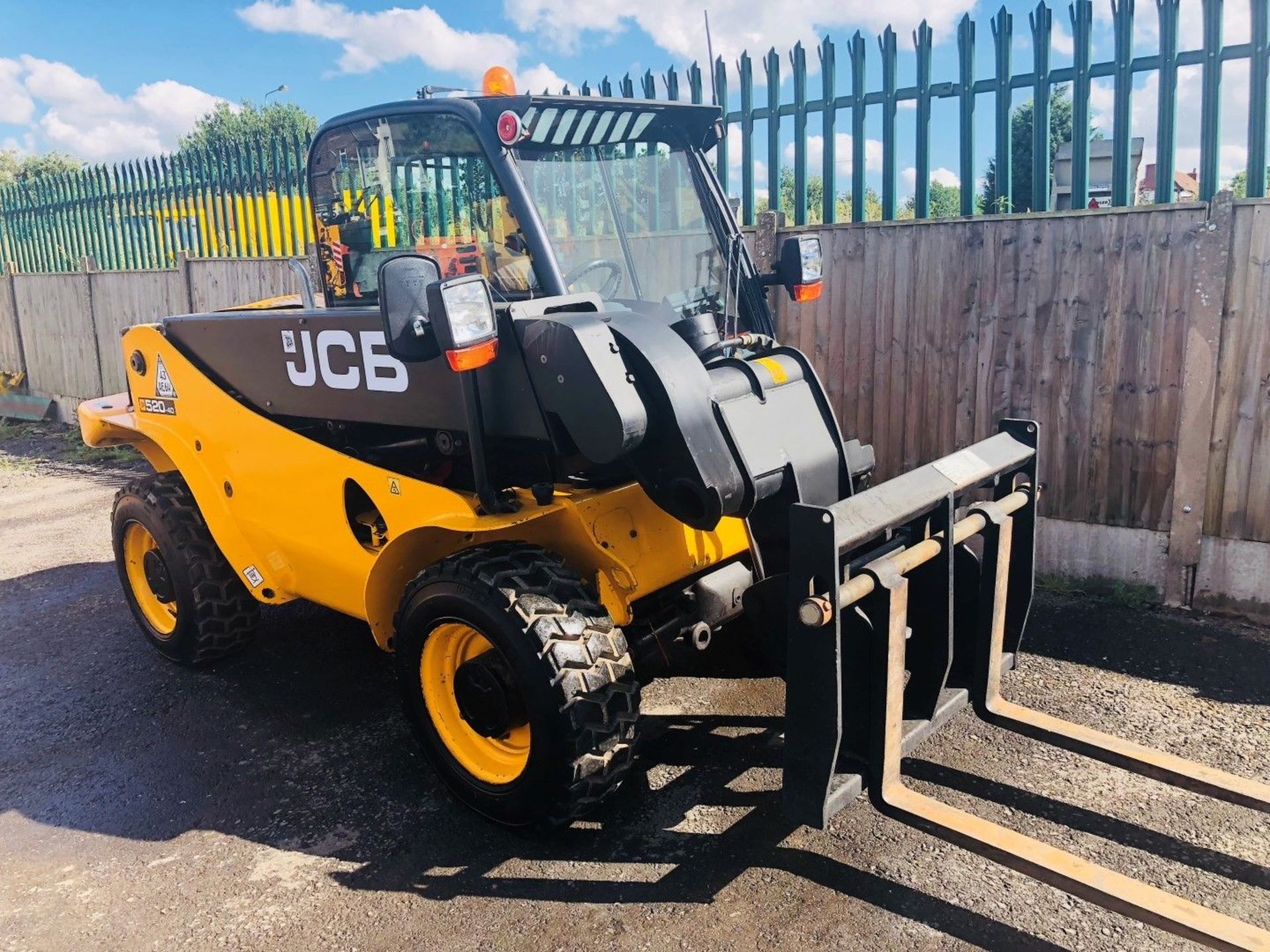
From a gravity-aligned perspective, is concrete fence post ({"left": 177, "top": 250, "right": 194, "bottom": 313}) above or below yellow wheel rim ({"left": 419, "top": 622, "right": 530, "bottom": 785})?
above

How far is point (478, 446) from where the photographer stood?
337cm

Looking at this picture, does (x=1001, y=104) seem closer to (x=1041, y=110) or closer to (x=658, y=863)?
(x=1041, y=110)

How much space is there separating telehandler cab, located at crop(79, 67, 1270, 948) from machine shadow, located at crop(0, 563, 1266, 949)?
246mm

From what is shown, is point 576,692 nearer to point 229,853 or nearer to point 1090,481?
point 229,853

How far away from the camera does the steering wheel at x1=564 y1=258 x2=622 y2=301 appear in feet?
11.8

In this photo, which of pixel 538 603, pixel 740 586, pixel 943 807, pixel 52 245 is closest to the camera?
pixel 943 807

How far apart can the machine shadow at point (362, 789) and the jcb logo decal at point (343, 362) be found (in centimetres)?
151

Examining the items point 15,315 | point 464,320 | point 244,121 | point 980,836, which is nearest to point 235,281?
point 15,315

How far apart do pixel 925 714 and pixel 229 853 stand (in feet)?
7.93

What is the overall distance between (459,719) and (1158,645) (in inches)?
136

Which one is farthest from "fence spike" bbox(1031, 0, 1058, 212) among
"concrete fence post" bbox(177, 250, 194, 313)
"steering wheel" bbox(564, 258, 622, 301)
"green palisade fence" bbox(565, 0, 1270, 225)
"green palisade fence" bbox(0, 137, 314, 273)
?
"concrete fence post" bbox(177, 250, 194, 313)

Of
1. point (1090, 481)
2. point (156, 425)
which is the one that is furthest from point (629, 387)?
point (1090, 481)

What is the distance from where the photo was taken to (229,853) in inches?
138

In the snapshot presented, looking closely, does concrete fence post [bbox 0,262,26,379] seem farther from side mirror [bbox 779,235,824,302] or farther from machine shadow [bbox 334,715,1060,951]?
machine shadow [bbox 334,715,1060,951]
